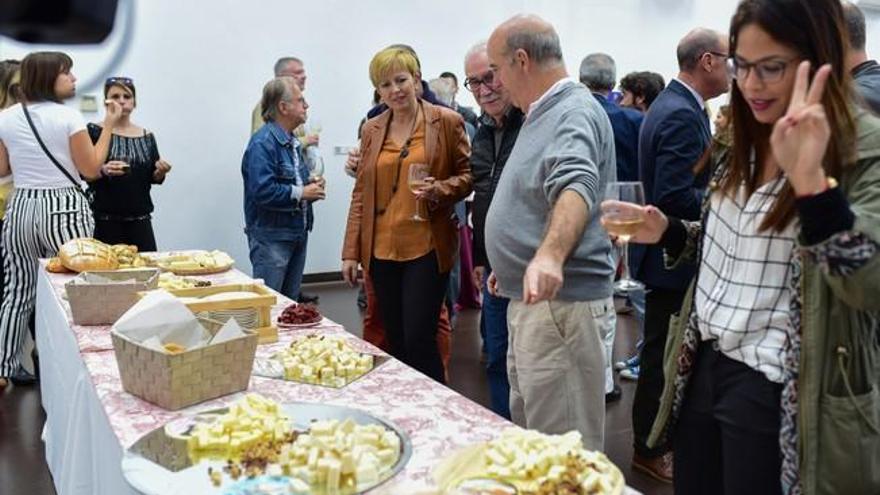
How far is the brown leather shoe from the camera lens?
105 inches

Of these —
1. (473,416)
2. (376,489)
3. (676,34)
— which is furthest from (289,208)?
(676,34)

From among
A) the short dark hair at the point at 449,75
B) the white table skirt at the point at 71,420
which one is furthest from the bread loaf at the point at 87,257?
the short dark hair at the point at 449,75

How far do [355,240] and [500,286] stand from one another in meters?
1.07

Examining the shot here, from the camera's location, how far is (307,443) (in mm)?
1163

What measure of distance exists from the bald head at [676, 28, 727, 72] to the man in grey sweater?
845mm

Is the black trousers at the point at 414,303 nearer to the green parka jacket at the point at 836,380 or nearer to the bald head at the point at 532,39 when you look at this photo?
the bald head at the point at 532,39

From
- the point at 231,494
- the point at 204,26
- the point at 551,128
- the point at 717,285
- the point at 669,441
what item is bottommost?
the point at 669,441

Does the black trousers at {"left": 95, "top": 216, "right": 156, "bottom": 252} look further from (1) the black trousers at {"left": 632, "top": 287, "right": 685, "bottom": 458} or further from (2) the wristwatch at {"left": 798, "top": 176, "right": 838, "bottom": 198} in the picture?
(2) the wristwatch at {"left": 798, "top": 176, "right": 838, "bottom": 198}

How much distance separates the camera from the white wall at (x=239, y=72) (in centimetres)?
557

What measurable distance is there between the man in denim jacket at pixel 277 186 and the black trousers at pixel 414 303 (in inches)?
37.1

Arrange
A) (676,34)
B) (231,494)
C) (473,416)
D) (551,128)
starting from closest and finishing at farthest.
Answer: (231,494)
(473,416)
(551,128)
(676,34)

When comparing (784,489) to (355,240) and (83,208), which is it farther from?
(83,208)

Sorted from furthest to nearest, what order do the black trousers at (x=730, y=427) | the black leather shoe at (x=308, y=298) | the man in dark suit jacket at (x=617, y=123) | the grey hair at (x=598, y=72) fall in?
the black leather shoe at (x=308, y=298) < the grey hair at (x=598, y=72) < the man in dark suit jacket at (x=617, y=123) < the black trousers at (x=730, y=427)

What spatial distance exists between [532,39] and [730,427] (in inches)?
39.4
